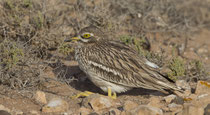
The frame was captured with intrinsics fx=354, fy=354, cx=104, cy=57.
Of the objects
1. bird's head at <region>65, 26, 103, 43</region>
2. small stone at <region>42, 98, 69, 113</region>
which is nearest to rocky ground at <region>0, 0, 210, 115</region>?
small stone at <region>42, 98, 69, 113</region>

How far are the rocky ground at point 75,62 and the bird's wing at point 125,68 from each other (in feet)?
0.85

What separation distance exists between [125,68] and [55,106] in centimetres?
122

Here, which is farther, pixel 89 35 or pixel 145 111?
pixel 89 35

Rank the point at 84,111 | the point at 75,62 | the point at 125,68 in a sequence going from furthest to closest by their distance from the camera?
the point at 75,62
the point at 125,68
the point at 84,111

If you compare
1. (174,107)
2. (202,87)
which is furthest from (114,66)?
(202,87)

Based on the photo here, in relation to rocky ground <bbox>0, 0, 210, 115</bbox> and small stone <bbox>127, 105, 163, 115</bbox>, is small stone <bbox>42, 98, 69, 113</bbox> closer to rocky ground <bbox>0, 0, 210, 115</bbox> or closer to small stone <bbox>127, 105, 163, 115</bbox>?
rocky ground <bbox>0, 0, 210, 115</bbox>

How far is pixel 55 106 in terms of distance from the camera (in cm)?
459

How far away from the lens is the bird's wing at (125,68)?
16.6ft

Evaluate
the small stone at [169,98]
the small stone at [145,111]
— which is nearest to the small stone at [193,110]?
the small stone at [145,111]

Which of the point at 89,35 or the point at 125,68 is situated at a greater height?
the point at 89,35

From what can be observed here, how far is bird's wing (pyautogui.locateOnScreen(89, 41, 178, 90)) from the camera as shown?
5047mm

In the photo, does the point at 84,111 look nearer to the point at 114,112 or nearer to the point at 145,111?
the point at 114,112

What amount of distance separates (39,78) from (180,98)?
6.91 ft

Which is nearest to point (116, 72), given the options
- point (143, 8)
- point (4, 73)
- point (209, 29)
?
point (4, 73)
